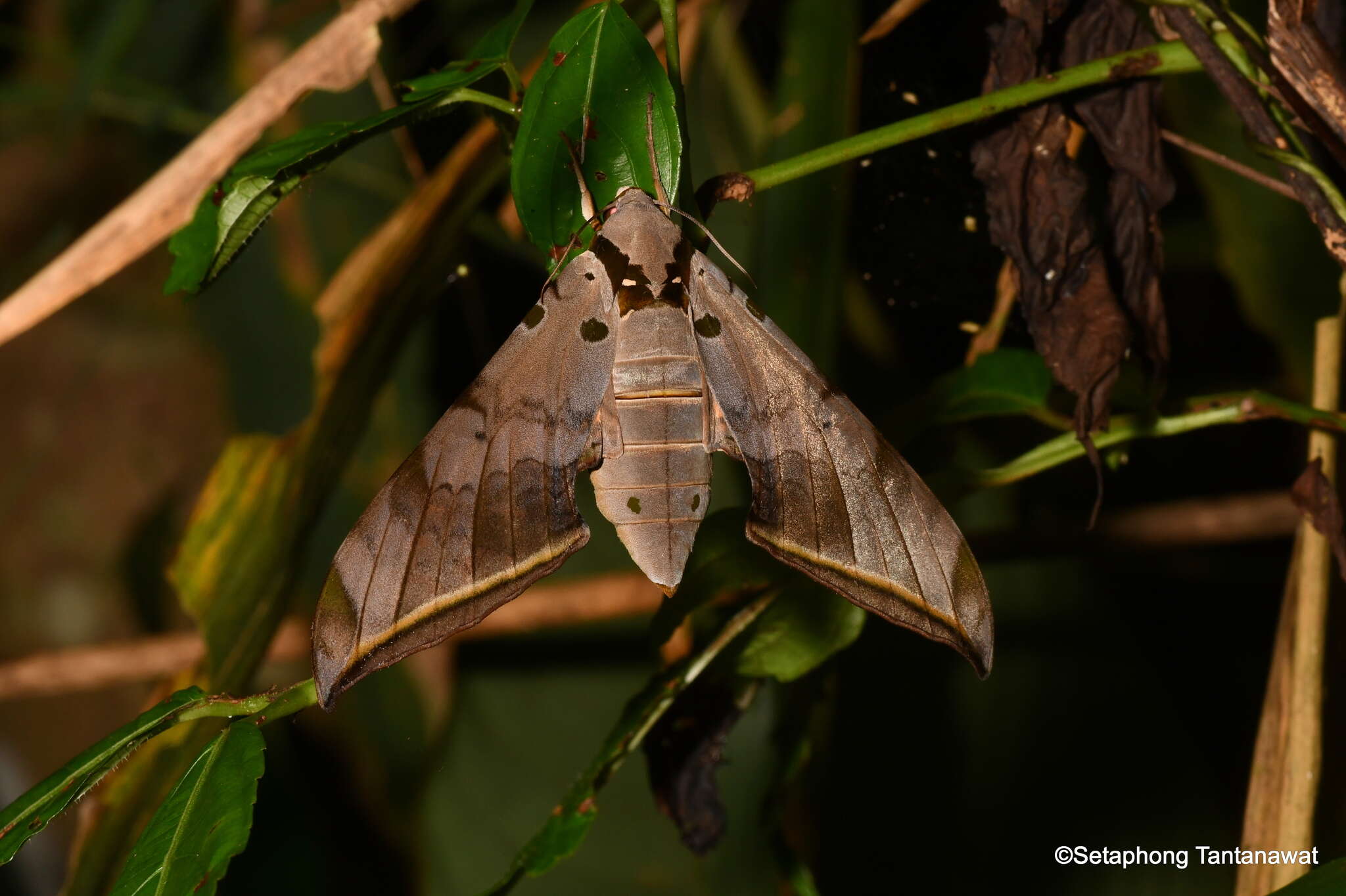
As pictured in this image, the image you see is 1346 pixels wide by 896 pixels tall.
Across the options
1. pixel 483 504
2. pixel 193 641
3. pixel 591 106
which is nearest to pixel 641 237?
pixel 591 106

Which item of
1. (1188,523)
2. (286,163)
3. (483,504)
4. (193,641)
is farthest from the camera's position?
(193,641)

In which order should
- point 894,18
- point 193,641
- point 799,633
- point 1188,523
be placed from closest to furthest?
1. point 799,633
2. point 894,18
3. point 1188,523
4. point 193,641

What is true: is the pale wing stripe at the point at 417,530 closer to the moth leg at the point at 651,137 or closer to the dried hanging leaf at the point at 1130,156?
the moth leg at the point at 651,137

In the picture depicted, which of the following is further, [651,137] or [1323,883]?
[651,137]

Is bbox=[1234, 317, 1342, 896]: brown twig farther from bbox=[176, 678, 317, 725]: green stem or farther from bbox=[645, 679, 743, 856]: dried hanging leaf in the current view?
bbox=[176, 678, 317, 725]: green stem

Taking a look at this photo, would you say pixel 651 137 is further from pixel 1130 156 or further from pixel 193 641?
pixel 193 641

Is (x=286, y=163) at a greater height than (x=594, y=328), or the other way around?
(x=286, y=163)
